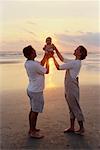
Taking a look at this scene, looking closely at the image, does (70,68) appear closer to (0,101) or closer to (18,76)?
(0,101)

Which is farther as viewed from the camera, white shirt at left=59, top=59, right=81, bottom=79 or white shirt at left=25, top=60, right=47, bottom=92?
white shirt at left=59, top=59, right=81, bottom=79

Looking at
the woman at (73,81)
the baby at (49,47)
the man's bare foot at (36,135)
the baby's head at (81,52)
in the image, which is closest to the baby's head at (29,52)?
the baby at (49,47)

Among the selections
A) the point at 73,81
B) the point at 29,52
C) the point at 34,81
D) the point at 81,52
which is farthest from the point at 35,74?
the point at 81,52

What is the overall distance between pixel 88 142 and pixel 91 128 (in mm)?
842

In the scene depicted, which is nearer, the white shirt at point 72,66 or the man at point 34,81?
the man at point 34,81

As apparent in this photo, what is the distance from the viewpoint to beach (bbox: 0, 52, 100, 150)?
24.0 ft

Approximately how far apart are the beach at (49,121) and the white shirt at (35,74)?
798 mm

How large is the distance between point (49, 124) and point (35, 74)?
118cm

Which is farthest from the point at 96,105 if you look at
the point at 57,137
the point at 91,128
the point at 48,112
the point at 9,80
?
the point at 9,80

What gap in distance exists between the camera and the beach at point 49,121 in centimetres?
732

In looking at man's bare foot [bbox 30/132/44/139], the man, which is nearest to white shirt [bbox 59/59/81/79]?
the man

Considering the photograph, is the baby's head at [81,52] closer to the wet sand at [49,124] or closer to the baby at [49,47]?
the baby at [49,47]

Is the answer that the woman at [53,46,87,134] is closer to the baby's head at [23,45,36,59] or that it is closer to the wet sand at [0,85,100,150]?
the wet sand at [0,85,100,150]

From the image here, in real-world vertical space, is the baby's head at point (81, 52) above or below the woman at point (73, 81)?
above
